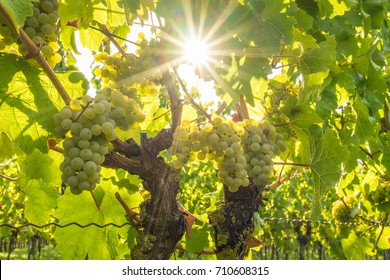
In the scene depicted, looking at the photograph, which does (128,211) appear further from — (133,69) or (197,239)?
(133,69)

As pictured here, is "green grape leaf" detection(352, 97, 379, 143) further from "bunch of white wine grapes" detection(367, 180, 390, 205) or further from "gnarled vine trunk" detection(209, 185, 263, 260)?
"bunch of white wine grapes" detection(367, 180, 390, 205)

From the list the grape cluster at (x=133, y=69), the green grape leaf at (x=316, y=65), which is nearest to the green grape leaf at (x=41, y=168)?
the grape cluster at (x=133, y=69)

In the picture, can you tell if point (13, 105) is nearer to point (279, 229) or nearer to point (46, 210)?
point (46, 210)

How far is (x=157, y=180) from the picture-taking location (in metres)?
1.94

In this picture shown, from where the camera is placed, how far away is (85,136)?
1513 millimetres

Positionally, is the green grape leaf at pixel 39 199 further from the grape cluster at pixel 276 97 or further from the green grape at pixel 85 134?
the grape cluster at pixel 276 97

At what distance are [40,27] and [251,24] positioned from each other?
0.73 m

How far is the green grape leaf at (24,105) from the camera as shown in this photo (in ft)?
5.37

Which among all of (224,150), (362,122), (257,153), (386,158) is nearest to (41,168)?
(224,150)

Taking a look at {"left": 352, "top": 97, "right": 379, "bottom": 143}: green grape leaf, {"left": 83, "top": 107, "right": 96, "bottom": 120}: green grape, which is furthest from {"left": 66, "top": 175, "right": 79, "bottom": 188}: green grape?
{"left": 352, "top": 97, "right": 379, "bottom": 143}: green grape leaf

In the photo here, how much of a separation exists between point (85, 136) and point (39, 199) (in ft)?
2.40

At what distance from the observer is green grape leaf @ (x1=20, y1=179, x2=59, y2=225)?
2.06 metres

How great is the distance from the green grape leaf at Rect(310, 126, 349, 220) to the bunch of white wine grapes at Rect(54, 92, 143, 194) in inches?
36.8

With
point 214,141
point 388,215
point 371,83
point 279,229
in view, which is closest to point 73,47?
point 214,141
